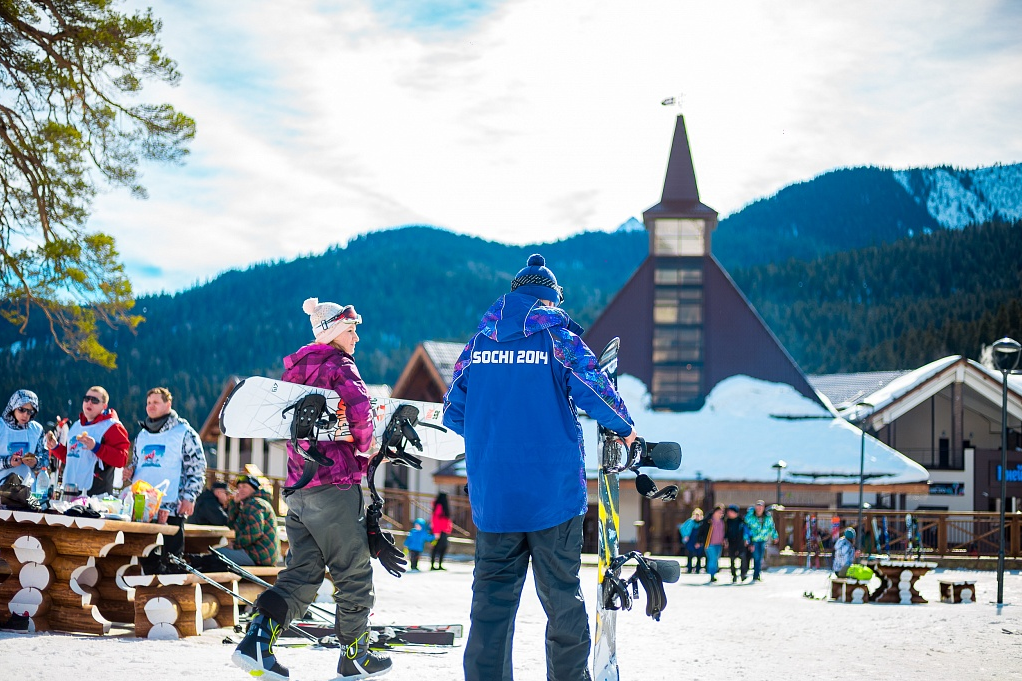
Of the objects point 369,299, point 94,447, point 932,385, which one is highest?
point 369,299

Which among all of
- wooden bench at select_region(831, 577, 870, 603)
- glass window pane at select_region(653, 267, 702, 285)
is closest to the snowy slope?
glass window pane at select_region(653, 267, 702, 285)

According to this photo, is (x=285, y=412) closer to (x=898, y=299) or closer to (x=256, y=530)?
(x=256, y=530)

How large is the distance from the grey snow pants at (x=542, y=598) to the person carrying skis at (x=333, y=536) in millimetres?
1121

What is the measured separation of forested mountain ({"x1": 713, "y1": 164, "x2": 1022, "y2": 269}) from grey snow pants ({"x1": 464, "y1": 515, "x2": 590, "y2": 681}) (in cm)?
4861

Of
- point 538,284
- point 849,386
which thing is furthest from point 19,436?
point 849,386

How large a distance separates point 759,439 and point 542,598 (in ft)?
90.6

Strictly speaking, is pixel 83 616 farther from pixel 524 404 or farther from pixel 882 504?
pixel 882 504

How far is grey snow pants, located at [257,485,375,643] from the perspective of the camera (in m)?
5.25

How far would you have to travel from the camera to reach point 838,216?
317 ft

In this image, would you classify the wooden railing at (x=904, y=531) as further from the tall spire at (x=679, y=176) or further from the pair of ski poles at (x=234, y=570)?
the pair of ski poles at (x=234, y=570)

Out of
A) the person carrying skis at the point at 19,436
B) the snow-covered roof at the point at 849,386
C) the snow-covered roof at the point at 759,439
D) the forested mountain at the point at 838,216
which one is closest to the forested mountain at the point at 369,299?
the forested mountain at the point at 838,216

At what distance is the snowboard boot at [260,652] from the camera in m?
5.01

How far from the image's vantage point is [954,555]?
2661cm

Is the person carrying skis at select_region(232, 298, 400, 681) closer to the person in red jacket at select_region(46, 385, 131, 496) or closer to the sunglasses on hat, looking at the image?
the sunglasses on hat
